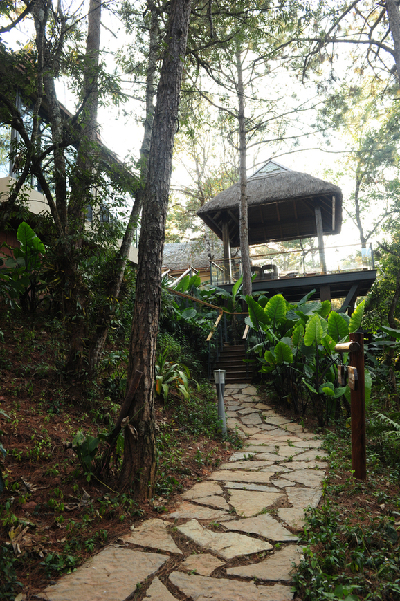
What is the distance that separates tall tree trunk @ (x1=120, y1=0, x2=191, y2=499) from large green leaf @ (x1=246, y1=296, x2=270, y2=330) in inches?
160

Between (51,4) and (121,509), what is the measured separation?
604 centimetres

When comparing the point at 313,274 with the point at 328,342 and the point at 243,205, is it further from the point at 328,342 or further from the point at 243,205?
the point at 328,342

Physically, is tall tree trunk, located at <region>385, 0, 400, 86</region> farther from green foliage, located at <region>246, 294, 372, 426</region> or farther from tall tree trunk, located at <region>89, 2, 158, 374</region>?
green foliage, located at <region>246, 294, 372, 426</region>

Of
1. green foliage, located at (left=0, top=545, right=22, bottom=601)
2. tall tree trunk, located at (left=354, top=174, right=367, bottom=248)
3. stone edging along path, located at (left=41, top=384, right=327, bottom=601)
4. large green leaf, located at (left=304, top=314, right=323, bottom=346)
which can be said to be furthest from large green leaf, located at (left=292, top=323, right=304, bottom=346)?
tall tree trunk, located at (left=354, top=174, right=367, bottom=248)

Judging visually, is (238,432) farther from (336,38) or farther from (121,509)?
(336,38)

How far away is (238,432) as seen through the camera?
19.5 ft

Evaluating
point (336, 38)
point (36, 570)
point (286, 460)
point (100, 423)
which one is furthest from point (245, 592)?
point (336, 38)

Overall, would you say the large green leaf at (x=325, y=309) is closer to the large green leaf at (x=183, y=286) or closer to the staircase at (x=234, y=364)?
the staircase at (x=234, y=364)

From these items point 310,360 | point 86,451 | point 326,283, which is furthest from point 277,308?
point 326,283

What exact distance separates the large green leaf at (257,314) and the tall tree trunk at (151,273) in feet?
13.4

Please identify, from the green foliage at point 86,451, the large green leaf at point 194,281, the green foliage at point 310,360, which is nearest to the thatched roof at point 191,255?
the large green leaf at point 194,281

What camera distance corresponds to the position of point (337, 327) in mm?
6148

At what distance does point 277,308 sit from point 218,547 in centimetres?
518

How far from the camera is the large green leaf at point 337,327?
6.12m
